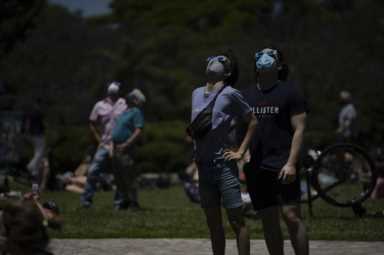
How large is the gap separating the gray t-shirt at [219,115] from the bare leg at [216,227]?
1.39ft

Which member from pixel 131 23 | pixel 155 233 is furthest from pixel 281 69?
pixel 131 23

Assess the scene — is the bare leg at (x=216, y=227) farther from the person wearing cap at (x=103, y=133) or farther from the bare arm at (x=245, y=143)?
the person wearing cap at (x=103, y=133)

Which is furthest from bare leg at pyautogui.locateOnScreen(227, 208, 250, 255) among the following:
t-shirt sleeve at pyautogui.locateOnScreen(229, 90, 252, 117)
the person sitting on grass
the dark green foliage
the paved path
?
the dark green foliage

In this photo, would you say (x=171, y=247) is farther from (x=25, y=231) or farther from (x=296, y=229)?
(x=25, y=231)

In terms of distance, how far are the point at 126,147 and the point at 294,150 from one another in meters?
6.85

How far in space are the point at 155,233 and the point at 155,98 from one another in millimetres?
27544

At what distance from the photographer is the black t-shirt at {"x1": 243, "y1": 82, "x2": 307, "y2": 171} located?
24.1 feet

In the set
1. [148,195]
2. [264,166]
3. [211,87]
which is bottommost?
[148,195]

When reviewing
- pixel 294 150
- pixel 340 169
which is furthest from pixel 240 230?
pixel 340 169

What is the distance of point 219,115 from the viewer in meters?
7.42

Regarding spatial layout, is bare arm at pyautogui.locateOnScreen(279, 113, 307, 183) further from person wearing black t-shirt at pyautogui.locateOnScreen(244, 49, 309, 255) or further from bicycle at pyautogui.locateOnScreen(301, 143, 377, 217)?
bicycle at pyautogui.locateOnScreen(301, 143, 377, 217)

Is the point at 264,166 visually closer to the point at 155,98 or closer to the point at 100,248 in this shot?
the point at 100,248

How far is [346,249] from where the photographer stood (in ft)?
30.0

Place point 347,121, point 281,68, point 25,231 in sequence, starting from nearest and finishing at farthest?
point 25,231 → point 281,68 → point 347,121
